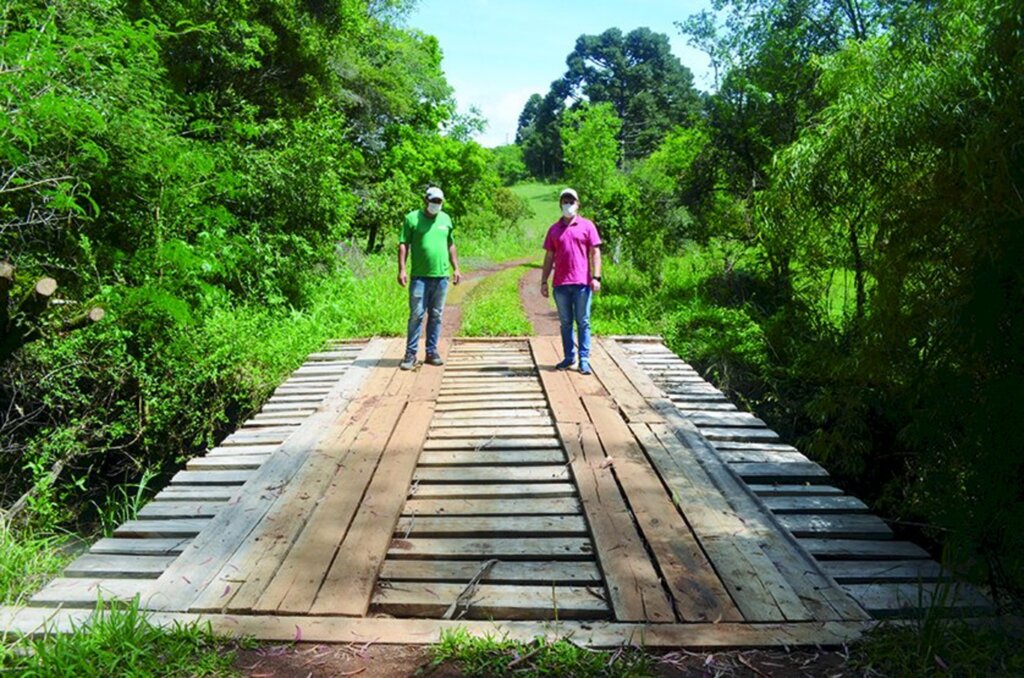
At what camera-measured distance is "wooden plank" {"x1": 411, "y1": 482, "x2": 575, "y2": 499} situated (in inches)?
158

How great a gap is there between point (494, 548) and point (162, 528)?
70.3 inches

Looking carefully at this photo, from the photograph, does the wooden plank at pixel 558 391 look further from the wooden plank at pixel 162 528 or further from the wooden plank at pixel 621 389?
the wooden plank at pixel 162 528

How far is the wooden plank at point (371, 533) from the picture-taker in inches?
113

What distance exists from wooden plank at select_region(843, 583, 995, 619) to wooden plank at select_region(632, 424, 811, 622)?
30 cm

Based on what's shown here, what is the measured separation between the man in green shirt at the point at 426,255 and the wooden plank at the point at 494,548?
3.79 meters

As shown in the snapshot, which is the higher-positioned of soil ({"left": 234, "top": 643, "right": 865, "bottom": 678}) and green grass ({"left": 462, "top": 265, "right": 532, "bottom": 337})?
green grass ({"left": 462, "top": 265, "right": 532, "bottom": 337})

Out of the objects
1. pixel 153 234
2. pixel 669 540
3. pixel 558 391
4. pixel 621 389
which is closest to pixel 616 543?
pixel 669 540

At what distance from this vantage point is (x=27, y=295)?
440cm

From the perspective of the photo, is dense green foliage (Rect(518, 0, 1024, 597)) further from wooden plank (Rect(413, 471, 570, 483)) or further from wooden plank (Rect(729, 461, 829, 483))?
wooden plank (Rect(413, 471, 570, 483))

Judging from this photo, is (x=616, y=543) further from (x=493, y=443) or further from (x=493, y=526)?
(x=493, y=443)

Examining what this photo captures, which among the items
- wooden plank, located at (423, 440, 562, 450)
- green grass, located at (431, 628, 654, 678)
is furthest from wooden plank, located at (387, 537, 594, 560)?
wooden plank, located at (423, 440, 562, 450)

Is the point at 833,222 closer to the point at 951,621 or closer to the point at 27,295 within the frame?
the point at 951,621

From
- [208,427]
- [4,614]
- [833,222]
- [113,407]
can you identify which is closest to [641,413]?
[833,222]

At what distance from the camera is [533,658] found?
251 cm
